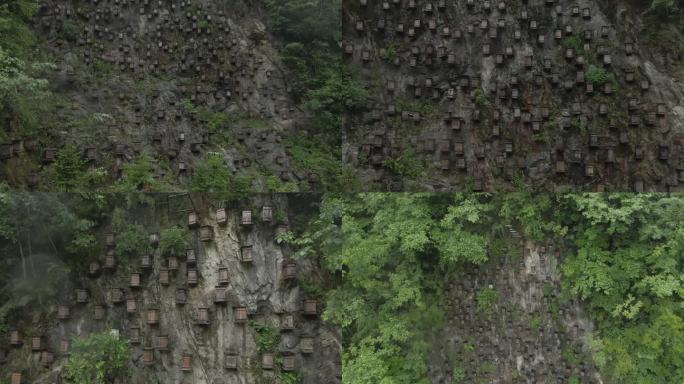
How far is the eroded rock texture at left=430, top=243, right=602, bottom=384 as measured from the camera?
490 cm

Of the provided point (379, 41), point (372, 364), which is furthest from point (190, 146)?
point (372, 364)

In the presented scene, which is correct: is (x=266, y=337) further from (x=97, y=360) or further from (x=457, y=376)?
(x=457, y=376)

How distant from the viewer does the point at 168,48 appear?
9.71m

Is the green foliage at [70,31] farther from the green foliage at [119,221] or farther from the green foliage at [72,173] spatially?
the green foliage at [119,221]

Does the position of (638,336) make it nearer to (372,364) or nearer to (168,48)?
(372,364)

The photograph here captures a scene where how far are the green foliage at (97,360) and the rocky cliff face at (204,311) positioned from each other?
0.07 m

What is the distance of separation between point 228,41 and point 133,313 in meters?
6.86

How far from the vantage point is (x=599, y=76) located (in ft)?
25.5

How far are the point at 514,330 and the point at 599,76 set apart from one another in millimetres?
4486

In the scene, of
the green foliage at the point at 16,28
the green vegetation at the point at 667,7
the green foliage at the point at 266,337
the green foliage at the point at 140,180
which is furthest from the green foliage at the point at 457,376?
the green foliage at the point at 16,28

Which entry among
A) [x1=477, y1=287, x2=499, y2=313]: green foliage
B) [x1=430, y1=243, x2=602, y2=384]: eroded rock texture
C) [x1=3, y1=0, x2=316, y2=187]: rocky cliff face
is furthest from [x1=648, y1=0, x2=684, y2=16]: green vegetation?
[x1=3, y1=0, x2=316, y2=187]: rocky cliff face

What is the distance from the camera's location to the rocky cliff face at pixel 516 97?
24.4 feet

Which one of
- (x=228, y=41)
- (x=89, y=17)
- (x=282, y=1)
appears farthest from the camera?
(x=282, y=1)

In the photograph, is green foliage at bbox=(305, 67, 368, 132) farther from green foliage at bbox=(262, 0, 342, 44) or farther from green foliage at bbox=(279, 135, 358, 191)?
green foliage at bbox=(262, 0, 342, 44)
